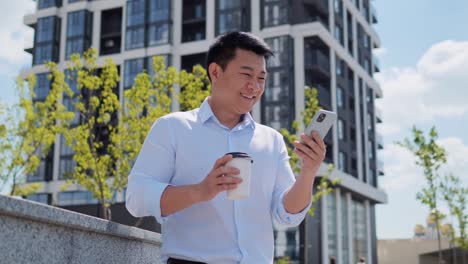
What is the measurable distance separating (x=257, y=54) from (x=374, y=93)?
5260cm

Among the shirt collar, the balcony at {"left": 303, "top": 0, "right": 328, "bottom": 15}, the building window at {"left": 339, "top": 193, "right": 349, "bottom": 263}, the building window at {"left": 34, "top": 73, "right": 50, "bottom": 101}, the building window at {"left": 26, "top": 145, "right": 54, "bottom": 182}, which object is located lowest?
the shirt collar

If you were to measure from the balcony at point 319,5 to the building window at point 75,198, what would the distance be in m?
19.6

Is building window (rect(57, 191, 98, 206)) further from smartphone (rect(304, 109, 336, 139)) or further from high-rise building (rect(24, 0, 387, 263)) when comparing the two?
smartphone (rect(304, 109, 336, 139))

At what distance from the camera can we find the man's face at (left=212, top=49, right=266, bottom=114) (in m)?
2.57

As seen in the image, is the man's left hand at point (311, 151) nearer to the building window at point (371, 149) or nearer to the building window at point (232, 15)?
the building window at point (232, 15)

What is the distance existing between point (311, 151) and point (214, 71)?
55cm

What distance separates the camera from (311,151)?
8.18ft

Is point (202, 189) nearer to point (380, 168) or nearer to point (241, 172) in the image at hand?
point (241, 172)

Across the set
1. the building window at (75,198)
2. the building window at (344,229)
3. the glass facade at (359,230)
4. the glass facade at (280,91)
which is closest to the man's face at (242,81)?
the glass facade at (280,91)

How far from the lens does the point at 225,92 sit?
2623 mm

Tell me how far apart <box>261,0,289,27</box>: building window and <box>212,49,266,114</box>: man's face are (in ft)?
123

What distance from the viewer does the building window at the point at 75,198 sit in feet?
140

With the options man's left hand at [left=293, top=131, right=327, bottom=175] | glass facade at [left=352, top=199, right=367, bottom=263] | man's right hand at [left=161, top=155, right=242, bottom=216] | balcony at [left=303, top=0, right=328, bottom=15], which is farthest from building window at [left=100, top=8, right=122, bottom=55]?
man's right hand at [left=161, top=155, right=242, bottom=216]

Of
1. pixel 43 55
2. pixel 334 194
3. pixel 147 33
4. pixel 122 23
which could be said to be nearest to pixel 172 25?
pixel 147 33
